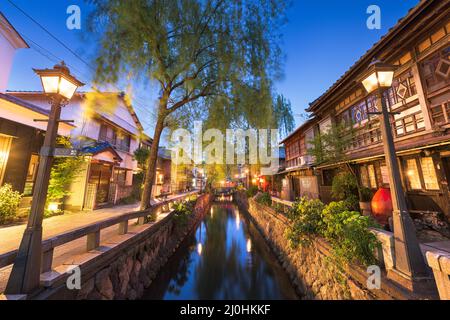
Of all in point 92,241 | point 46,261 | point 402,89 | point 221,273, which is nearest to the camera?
point 46,261

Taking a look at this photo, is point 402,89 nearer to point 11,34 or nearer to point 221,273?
point 221,273

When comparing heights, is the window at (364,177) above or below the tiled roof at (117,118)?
below

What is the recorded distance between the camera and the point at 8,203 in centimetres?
638

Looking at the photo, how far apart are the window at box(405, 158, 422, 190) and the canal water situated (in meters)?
6.27

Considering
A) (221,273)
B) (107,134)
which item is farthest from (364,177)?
(107,134)

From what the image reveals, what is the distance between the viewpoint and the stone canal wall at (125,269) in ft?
10.4

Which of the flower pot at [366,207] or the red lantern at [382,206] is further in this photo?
the flower pot at [366,207]

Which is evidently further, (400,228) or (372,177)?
(372,177)

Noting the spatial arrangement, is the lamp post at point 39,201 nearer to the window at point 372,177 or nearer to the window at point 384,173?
the window at point 384,173

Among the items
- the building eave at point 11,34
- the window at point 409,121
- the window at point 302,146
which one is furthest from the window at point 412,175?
the building eave at point 11,34

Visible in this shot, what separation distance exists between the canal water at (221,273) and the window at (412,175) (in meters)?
6.27

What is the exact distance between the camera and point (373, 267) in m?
3.03

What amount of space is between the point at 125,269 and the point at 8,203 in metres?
6.07

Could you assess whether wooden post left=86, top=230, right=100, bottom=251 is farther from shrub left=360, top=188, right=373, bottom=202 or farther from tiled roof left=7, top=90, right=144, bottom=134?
shrub left=360, top=188, right=373, bottom=202
